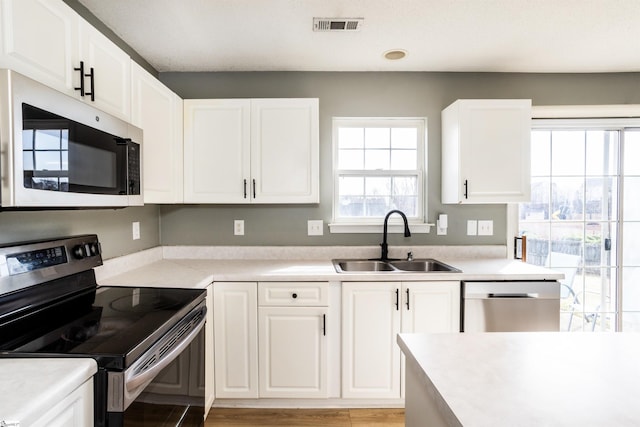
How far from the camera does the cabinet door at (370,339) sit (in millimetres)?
2027

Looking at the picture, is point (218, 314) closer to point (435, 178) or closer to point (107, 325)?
point (107, 325)

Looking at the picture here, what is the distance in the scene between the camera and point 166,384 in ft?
4.03

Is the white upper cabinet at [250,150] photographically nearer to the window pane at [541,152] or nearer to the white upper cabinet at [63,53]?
the white upper cabinet at [63,53]

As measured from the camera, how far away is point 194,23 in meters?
1.92

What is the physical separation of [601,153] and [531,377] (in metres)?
2.70

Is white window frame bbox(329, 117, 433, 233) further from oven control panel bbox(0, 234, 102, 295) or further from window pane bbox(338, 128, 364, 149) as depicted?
oven control panel bbox(0, 234, 102, 295)

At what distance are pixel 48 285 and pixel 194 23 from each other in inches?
60.2

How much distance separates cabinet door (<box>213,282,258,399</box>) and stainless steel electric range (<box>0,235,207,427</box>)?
363mm

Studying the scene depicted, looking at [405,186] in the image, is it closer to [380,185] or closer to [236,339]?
[380,185]

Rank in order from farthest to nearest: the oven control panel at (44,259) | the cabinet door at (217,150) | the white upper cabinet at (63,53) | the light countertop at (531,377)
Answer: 1. the cabinet door at (217,150)
2. the oven control panel at (44,259)
3. the white upper cabinet at (63,53)
4. the light countertop at (531,377)

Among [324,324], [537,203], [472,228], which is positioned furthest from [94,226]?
[537,203]

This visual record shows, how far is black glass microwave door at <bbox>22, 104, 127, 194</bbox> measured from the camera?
3.30 ft

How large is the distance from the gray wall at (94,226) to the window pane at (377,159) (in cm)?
167

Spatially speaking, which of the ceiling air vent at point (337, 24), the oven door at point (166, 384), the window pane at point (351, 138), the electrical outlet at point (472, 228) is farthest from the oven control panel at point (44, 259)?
the electrical outlet at point (472, 228)
